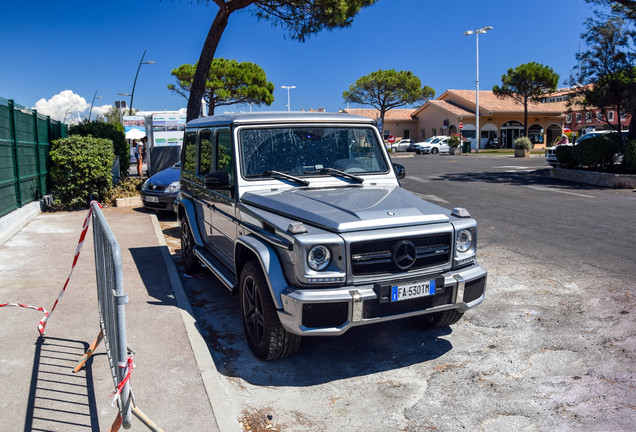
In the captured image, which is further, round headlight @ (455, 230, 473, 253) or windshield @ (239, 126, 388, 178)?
windshield @ (239, 126, 388, 178)

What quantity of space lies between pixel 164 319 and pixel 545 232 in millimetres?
6668

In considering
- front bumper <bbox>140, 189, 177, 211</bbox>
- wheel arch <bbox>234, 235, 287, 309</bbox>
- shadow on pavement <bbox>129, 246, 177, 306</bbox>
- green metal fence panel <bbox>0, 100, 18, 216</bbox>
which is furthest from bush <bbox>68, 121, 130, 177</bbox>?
wheel arch <bbox>234, 235, 287, 309</bbox>

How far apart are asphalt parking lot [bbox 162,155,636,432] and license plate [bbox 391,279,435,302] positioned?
64 centimetres

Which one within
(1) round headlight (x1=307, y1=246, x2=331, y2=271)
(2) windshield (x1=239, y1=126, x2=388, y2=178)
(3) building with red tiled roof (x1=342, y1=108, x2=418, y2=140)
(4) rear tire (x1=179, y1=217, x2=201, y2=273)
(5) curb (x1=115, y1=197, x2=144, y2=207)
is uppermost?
(3) building with red tiled roof (x1=342, y1=108, x2=418, y2=140)

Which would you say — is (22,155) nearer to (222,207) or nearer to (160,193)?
(160,193)

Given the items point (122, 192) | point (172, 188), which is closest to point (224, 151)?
point (172, 188)

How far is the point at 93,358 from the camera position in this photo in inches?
169

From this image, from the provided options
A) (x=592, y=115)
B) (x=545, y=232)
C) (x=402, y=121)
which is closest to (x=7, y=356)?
(x=545, y=232)

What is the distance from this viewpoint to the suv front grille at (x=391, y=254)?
3.92 metres

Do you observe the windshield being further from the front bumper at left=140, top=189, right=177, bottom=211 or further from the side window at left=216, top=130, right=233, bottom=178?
the front bumper at left=140, top=189, right=177, bottom=211

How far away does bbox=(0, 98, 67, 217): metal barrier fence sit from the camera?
34.0 ft

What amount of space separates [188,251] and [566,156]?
1635 centimetres

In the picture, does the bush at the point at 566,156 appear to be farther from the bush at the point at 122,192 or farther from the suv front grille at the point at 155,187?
the bush at the point at 122,192

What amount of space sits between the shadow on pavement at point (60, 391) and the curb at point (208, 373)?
0.72 meters
